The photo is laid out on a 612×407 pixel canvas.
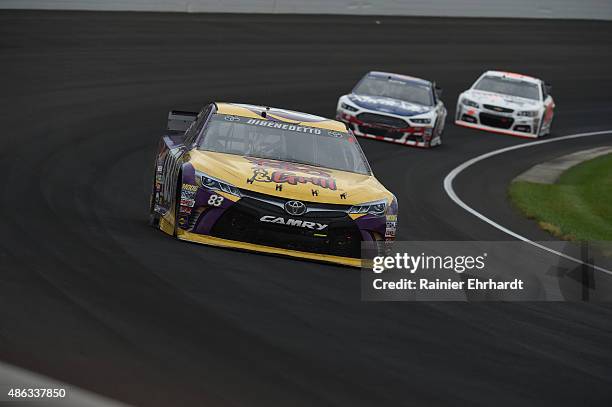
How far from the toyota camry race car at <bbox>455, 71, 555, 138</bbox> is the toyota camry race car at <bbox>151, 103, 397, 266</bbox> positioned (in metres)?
17.4

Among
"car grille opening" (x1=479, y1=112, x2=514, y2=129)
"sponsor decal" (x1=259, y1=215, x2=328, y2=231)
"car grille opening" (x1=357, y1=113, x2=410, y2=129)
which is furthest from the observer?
"car grille opening" (x1=479, y1=112, x2=514, y2=129)

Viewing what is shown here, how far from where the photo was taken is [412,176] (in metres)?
21.5

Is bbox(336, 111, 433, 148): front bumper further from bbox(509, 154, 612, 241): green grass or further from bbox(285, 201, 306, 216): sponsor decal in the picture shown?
bbox(285, 201, 306, 216): sponsor decal

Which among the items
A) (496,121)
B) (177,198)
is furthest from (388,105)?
(177,198)

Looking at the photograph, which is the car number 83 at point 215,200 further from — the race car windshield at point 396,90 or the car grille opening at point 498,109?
the car grille opening at point 498,109

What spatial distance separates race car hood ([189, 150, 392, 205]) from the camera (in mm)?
11234

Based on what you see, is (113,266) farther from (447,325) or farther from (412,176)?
(412,176)

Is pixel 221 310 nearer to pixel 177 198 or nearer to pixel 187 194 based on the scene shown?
pixel 187 194

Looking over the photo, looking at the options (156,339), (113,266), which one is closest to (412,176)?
(113,266)

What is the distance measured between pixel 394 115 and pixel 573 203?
6.00 metres

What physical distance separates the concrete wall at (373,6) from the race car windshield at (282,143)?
21.4 meters

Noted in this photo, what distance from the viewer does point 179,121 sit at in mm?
13734

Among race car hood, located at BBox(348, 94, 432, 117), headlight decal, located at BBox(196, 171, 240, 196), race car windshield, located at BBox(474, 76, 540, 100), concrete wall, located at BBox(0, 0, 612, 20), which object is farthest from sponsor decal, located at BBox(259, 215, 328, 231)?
concrete wall, located at BBox(0, 0, 612, 20)

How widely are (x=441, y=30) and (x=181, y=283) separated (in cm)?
3233
